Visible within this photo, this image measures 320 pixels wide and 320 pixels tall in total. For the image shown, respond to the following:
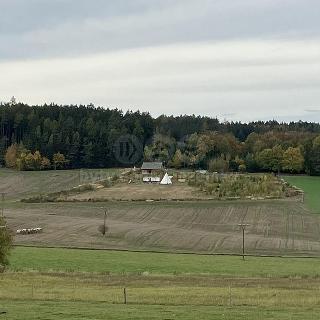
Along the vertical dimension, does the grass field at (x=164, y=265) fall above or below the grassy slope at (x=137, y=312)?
below

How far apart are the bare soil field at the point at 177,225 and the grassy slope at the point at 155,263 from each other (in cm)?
707

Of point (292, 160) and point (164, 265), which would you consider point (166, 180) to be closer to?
point (292, 160)

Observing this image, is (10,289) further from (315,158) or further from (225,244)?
(315,158)

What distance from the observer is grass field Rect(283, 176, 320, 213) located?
109094mm

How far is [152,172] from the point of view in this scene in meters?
156

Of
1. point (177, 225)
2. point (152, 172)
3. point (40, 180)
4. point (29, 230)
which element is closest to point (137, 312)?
point (29, 230)

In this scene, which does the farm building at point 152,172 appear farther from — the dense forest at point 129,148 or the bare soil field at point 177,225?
the bare soil field at point 177,225

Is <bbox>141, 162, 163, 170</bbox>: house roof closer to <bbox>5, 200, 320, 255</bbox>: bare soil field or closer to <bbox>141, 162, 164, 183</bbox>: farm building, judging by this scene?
<bbox>141, 162, 164, 183</bbox>: farm building

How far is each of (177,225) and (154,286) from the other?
49.0m

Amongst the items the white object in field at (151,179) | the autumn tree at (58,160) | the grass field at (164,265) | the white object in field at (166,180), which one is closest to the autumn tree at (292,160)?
the white object in field at (166,180)

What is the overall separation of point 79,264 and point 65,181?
92.4 m

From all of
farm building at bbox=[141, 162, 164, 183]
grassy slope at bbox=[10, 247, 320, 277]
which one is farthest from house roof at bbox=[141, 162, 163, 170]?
grassy slope at bbox=[10, 247, 320, 277]

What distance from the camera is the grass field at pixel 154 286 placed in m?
27.9

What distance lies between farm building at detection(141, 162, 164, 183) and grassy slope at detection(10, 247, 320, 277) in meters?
75.1
